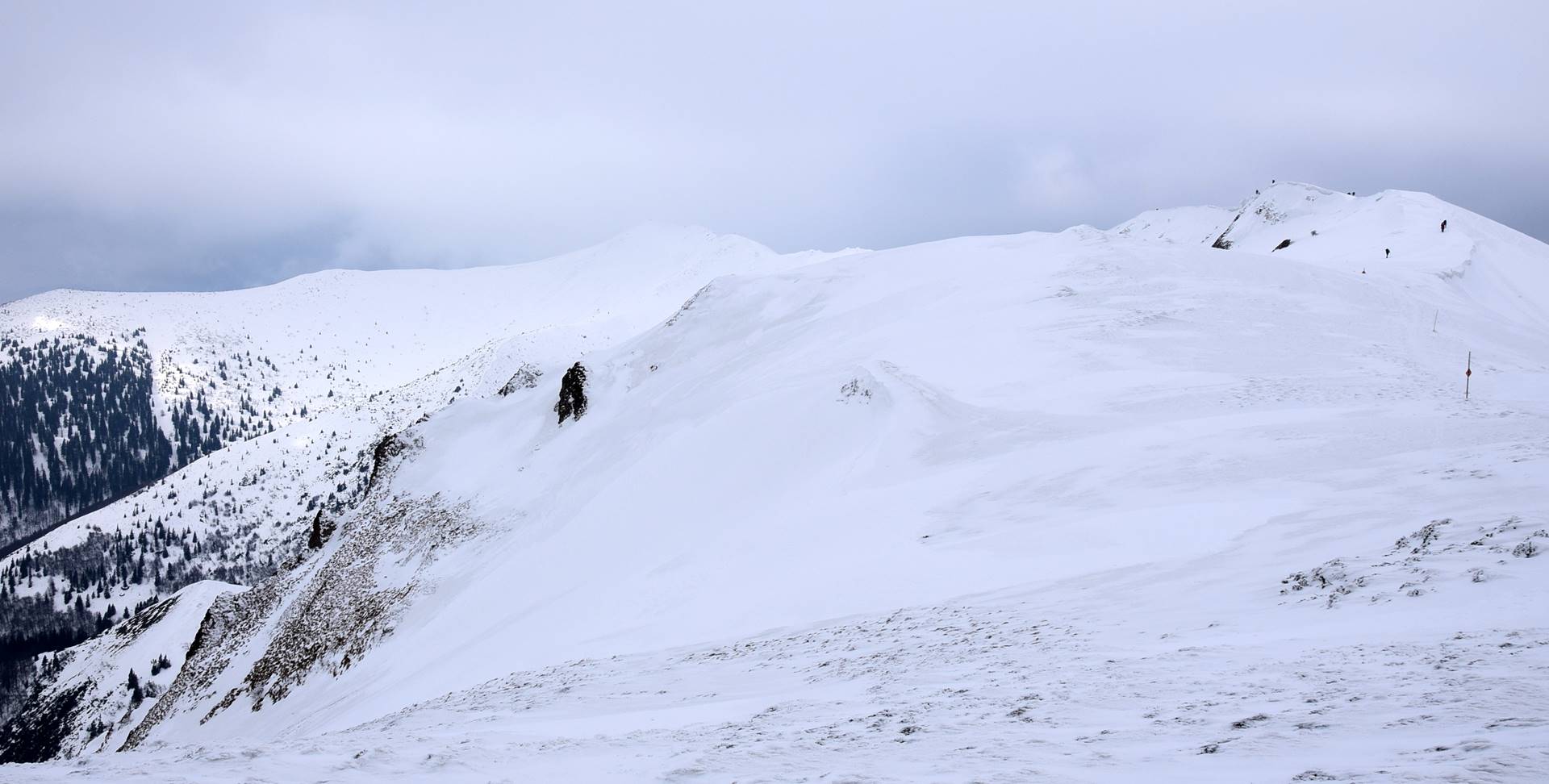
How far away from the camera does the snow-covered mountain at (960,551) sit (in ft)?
23.3

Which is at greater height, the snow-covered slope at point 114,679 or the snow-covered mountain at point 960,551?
the snow-covered mountain at point 960,551

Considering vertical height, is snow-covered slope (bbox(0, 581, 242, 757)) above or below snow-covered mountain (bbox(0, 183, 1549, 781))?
below

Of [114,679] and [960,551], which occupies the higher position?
[960,551]

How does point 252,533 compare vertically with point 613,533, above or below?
below

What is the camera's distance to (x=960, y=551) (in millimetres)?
16641

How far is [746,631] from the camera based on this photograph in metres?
15.1

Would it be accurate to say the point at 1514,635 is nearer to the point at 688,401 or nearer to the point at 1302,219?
the point at 688,401

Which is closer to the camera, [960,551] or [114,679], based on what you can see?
[960,551]

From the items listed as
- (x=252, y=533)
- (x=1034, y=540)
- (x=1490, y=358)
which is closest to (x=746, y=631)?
(x=1034, y=540)

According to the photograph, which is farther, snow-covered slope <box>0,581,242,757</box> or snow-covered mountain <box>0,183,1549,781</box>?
snow-covered slope <box>0,581,242,757</box>

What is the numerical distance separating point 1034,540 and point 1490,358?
79.6ft

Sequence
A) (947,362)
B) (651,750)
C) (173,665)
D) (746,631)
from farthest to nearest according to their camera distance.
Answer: (173,665), (947,362), (746,631), (651,750)

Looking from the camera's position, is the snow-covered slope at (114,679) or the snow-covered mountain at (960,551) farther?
the snow-covered slope at (114,679)

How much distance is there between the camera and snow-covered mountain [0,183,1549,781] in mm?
7105
